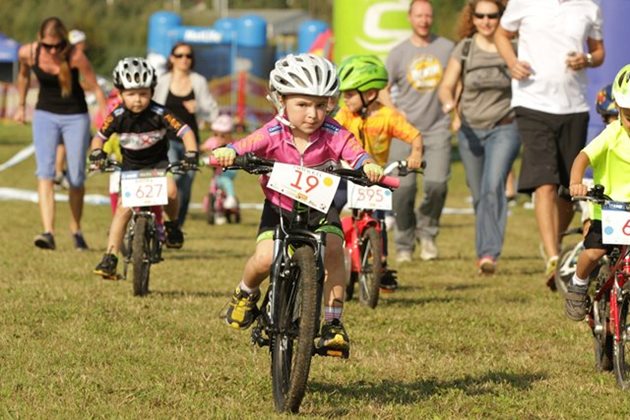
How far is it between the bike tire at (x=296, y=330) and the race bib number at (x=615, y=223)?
1549 mm

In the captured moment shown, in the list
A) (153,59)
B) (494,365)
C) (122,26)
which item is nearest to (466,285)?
(494,365)

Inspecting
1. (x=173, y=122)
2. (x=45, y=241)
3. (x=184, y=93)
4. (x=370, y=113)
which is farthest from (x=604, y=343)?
(x=184, y=93)

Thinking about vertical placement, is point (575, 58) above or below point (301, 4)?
above

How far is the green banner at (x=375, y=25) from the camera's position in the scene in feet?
65.0

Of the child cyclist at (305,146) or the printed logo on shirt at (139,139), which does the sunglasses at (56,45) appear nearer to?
the printed logo on shirt at (139,139)

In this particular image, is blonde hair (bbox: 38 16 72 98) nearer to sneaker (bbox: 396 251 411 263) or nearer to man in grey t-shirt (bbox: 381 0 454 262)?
man in grey t-shirt (bbox: 381 0 454 262)

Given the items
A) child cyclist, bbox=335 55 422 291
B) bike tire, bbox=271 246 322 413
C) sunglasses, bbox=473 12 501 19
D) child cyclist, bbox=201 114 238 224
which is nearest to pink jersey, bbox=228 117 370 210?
bike tire, bbox=271 246 322 413

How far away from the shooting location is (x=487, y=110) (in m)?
13.4

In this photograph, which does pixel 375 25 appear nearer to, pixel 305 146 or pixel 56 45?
pixel 56 45

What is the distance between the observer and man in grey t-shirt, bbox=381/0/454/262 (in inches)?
566

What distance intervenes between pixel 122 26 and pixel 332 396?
7420cm

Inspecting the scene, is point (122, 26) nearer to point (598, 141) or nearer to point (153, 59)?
point (153, 59)

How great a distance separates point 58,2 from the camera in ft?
265

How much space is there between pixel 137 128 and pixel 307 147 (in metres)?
4.82
